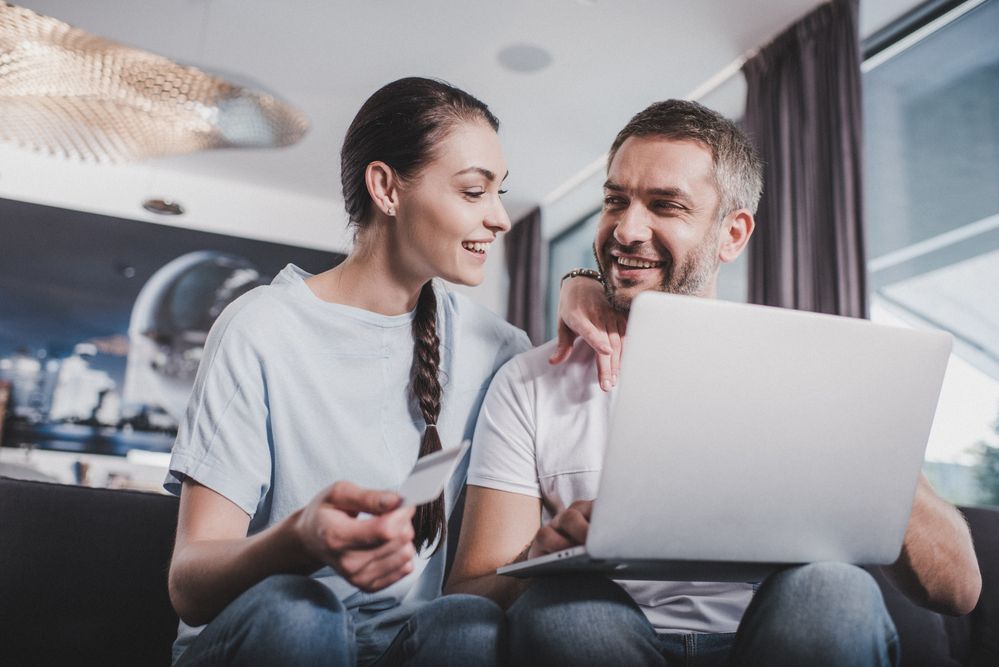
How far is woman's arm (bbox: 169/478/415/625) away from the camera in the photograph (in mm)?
639

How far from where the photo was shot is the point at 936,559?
96cm

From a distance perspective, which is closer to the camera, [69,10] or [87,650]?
[87,650]

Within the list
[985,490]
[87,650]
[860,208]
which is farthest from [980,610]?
[87,650]

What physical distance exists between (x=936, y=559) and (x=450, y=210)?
0.92m

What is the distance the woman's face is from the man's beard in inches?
9.7

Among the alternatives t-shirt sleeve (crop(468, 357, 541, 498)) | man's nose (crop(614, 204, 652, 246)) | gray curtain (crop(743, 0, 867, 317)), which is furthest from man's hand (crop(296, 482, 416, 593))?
gray curtain (crop(743, 0, 867, 317))

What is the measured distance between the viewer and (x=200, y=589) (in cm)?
83

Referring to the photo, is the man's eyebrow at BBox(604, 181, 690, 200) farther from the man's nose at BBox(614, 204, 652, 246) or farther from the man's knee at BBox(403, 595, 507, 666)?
the man's knee at BBox(403, 595, 507, 666)

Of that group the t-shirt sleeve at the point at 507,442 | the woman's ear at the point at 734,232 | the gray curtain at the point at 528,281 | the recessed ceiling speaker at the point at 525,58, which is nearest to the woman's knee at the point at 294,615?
the t-shirt sleeve at the point at 507,442

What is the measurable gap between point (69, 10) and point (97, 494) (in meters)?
2.64

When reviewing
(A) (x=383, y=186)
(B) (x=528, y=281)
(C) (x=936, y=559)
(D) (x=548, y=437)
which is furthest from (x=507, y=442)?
(B) (x=528, y=281)

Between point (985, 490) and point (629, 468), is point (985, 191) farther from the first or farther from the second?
point (629, 468)

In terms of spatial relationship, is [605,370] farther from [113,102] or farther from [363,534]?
[113,102]

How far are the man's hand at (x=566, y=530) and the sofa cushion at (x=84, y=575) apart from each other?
0.77m
